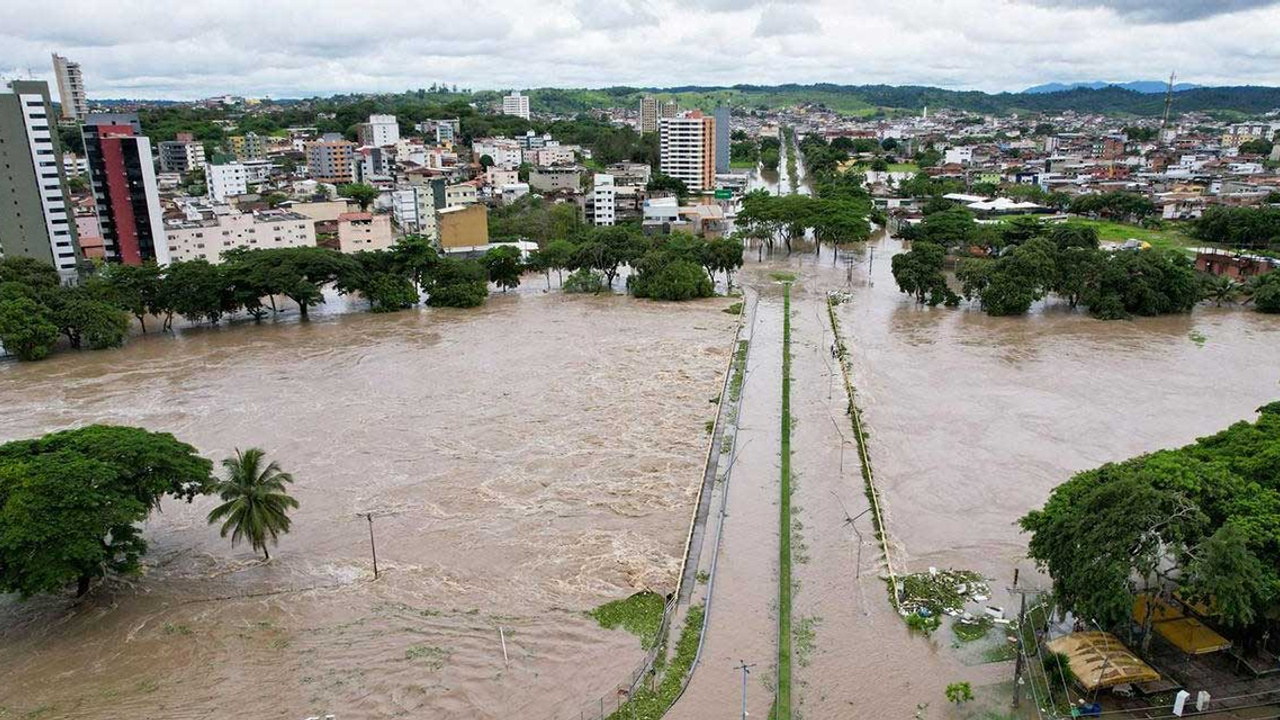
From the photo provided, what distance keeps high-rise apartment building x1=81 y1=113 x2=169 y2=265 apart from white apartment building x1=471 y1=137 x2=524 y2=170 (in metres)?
37.1

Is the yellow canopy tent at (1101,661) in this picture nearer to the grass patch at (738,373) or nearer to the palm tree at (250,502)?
the palm tree at (250,502)

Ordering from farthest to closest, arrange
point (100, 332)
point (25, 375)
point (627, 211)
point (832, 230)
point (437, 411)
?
1. point (627, 211)
2. point (832, 230)
3. point (100, 332)
4. point (25, 375)
5. point (437, 411)

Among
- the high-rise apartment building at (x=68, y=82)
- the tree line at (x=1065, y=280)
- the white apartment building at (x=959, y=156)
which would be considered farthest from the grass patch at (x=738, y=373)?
the high-rise apartment building at (x=68, y=82)

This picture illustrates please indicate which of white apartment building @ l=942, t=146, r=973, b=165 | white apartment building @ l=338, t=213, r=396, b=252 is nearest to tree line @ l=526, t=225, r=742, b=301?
white apartment building @ l=338, t=213, r=396, b=252

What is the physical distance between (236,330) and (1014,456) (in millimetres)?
26323

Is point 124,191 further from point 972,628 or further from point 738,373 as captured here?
point 972,628

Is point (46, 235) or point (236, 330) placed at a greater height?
point (46, 235)

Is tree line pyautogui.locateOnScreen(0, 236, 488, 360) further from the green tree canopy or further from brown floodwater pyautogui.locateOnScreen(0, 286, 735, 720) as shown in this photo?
the green tree canopy

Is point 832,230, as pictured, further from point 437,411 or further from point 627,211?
point 437,411

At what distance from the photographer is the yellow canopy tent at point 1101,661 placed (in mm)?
9953

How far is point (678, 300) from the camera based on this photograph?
1347 inches

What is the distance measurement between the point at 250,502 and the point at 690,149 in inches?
2419

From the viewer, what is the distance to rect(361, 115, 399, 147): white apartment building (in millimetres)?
81312

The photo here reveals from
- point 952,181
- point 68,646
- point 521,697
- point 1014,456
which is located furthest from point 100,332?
point 952,181
